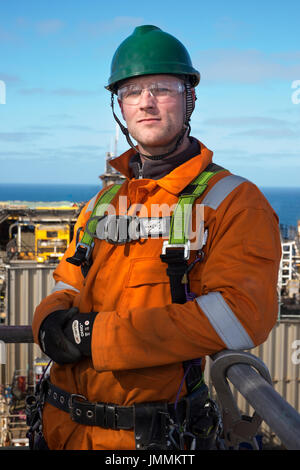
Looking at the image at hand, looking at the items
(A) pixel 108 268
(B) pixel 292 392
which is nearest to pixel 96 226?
(A) pixel 108 268

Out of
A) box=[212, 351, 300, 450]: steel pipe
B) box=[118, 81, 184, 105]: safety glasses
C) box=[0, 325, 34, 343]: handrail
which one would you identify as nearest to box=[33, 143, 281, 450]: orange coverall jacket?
box=[212, 351, 300, 450]: steel pipe

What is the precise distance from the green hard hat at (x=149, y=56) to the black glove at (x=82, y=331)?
4.22 feet

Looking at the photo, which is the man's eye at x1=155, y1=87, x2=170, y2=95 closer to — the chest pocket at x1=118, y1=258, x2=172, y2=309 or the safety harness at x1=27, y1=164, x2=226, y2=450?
the safety harness at x1=27, y1=164, x2=226, y2=450

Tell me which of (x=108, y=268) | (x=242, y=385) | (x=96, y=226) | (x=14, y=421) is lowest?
(x=14, y=421)

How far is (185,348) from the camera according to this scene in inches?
84.0

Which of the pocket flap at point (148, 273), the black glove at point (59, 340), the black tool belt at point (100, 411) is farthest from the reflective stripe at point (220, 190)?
the black tool belt at point (100, 411)

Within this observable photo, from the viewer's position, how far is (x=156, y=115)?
2.59 meters

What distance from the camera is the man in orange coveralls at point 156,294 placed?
214cm

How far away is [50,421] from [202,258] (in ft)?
3.84

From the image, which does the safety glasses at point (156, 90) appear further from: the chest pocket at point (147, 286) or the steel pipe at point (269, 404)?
the steel pipe at point (269, 404)

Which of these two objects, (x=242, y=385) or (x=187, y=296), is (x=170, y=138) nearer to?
(x=187, y=296)

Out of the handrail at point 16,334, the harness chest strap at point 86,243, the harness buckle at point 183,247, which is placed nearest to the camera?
the harness buckle at point 183,247

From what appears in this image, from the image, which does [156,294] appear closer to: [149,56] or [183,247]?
[183,247]
